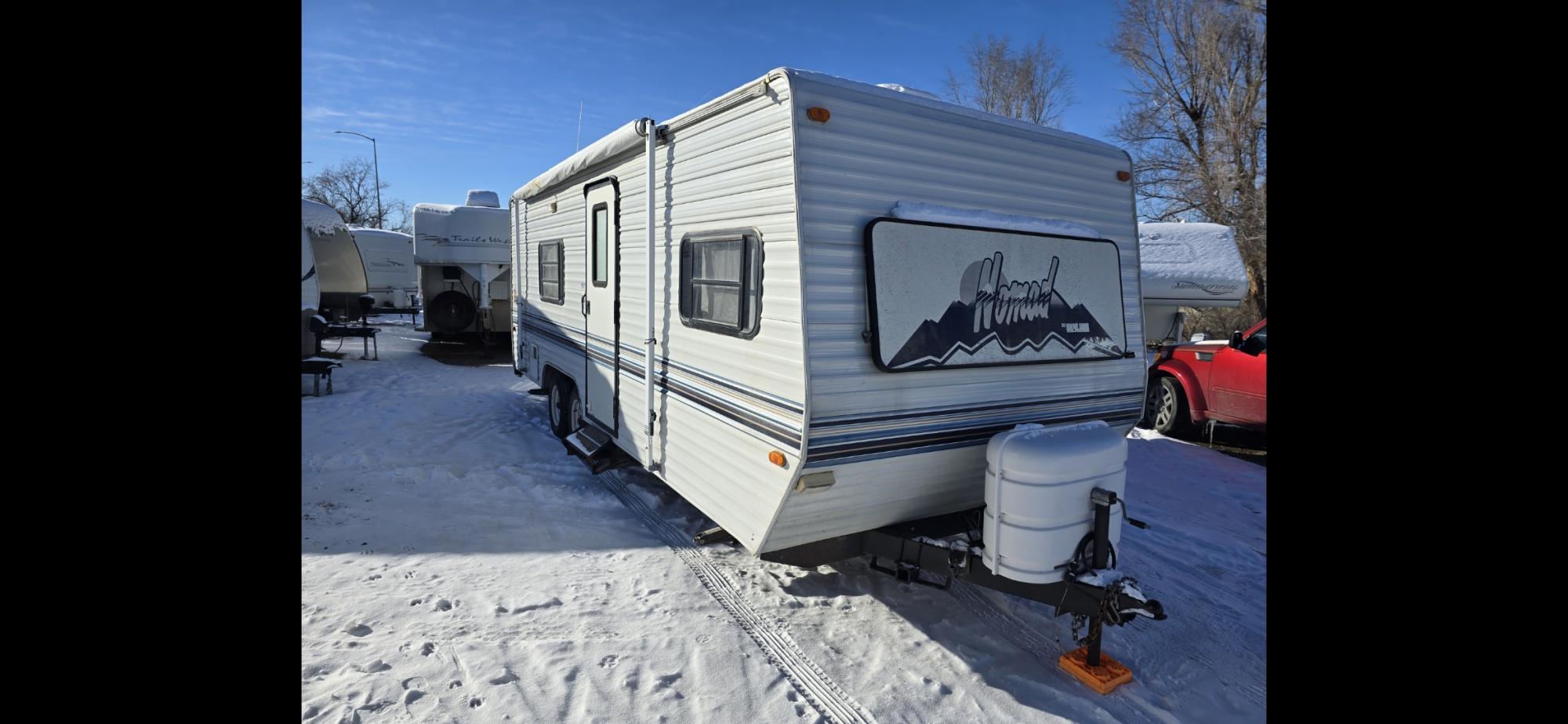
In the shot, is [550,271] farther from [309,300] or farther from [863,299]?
[309,300]

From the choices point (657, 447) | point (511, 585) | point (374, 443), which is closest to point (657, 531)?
point (657, 447)

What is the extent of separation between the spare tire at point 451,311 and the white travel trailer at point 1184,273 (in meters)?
11.2

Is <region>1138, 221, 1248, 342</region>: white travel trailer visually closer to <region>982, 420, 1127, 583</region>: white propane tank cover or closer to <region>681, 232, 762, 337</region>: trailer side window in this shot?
<region>982, 420, 1127, 583</region>: white propane tank cover

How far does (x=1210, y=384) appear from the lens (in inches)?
333

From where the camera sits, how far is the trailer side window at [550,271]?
683cm

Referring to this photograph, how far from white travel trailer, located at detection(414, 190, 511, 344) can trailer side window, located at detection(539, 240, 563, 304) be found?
20.4 feet

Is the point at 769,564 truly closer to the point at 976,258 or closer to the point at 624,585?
the point at 624,585

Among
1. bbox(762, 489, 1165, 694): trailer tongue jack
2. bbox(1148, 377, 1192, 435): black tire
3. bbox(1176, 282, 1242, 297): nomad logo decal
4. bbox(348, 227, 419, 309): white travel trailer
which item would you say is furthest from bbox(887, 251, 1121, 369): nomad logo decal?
bbox(348, 227, 419, 309): white travel trailer

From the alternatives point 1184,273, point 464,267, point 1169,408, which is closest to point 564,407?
point 1169,408

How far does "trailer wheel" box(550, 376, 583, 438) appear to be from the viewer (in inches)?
266

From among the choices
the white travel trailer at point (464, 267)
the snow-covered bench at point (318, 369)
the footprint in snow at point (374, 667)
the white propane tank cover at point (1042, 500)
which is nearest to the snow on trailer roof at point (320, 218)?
the white travel trailer at point (464, 267)

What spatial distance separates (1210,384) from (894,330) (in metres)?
6.59
